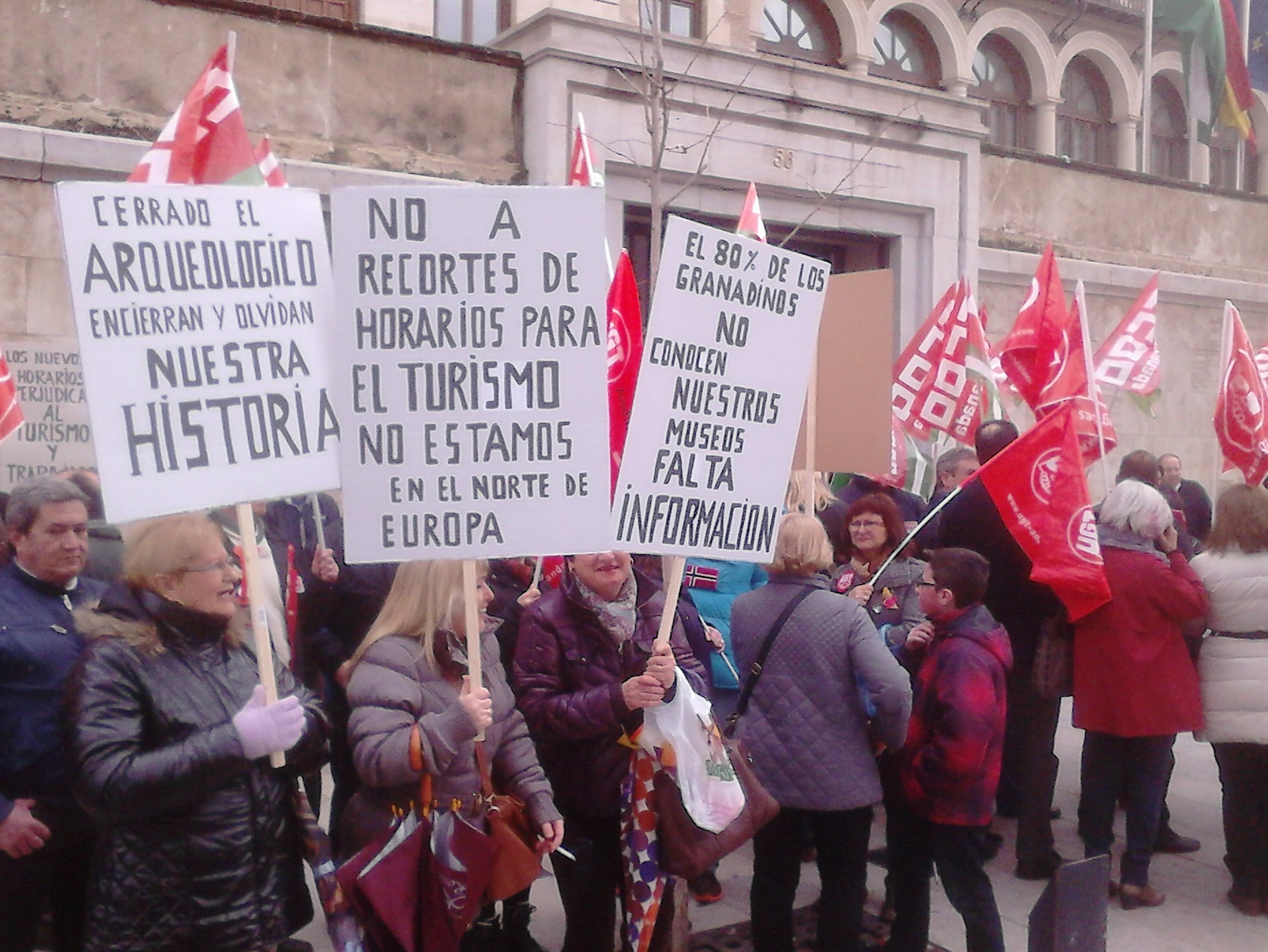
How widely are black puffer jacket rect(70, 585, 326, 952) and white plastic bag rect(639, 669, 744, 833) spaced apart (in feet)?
3.78

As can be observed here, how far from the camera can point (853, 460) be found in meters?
5.25

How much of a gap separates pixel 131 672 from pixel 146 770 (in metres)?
0.24

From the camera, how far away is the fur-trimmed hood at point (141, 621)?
286 cm

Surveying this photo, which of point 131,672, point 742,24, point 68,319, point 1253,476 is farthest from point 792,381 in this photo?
point 742,24

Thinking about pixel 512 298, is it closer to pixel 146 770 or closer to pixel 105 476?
pixel 105 476

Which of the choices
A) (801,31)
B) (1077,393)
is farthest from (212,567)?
(801,31)

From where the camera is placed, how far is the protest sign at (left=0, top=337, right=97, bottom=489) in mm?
6406

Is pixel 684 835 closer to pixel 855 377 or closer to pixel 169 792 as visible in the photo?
pixel 169 792

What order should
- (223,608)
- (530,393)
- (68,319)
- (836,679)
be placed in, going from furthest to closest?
(68,319), (836,679), (530,393), (223,608)

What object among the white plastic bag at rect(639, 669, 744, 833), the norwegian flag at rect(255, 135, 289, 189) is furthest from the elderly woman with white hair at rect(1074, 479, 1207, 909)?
the norwegian flag at rect(255, 135, 289, 189)

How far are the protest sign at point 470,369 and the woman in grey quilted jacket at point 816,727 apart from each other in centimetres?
113

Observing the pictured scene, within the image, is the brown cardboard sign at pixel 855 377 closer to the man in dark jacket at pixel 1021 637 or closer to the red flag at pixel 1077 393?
the man in dark jacket at pixel 1021 637

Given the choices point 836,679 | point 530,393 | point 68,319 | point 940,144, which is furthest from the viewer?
point 940,144

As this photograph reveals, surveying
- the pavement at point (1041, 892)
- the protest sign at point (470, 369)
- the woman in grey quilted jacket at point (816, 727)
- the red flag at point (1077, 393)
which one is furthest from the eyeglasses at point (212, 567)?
the red flag at point (1077, 393)
